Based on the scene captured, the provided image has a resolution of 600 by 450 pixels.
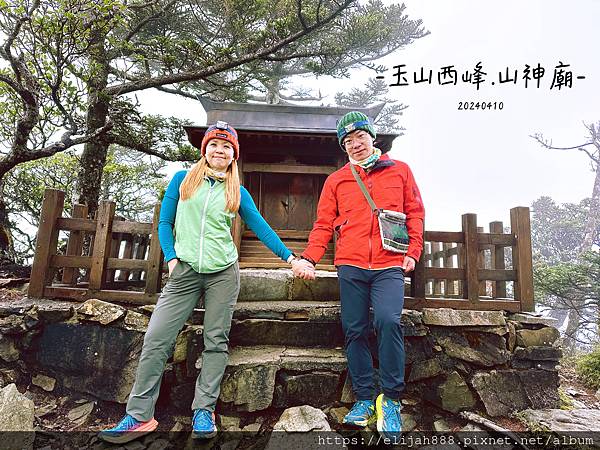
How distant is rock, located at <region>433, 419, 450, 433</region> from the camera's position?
9.42 feet

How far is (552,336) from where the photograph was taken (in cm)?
330

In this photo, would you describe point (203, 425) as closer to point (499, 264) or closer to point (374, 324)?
point (374, 324)

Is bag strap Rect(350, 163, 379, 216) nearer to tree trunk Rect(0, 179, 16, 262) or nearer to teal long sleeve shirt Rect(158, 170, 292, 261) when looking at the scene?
teal long sleeve shirt Rect(158, 170, 292, 261)

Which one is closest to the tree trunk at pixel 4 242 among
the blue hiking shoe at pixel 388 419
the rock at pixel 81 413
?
the rock at pixel 81 413

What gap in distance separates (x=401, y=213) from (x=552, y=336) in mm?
2335

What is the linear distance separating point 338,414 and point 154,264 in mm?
2430

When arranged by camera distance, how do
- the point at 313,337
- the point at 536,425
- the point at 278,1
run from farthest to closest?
the point at 278,1
the point at 313,337
the point at 536,425

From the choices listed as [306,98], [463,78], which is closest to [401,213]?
[463,78]

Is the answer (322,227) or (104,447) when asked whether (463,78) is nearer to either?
(322,227)

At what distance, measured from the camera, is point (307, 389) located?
2.85 metres

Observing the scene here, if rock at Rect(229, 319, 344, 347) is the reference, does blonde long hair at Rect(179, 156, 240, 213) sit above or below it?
above

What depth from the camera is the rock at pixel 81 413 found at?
2.84 meters

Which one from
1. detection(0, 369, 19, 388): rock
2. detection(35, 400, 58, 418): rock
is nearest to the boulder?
detection(35, 400, 58, 418): rock

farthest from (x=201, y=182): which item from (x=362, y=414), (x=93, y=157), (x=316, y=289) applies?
Result: (x=93, y=157)
